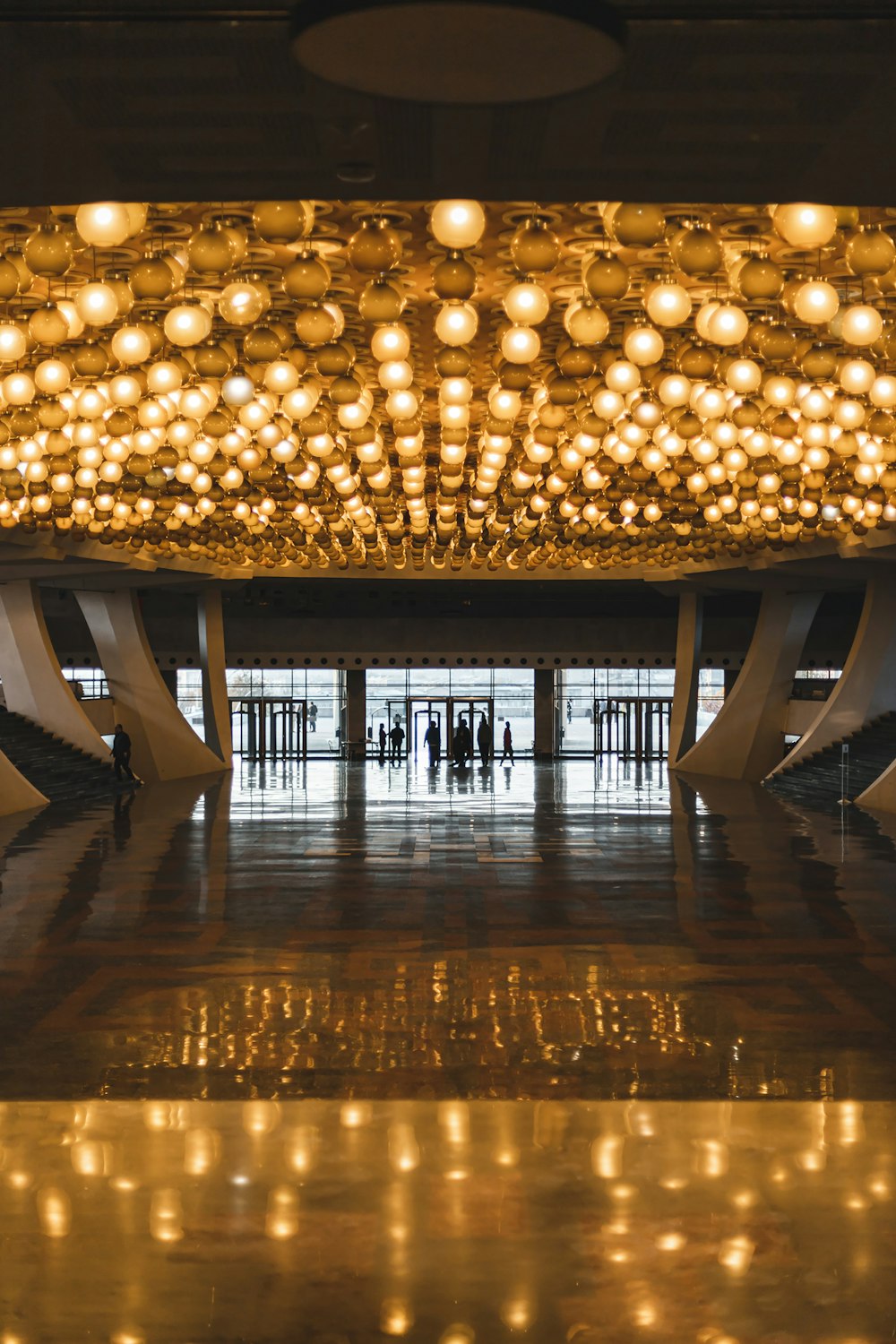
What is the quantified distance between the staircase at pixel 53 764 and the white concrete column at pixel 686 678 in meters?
16.3

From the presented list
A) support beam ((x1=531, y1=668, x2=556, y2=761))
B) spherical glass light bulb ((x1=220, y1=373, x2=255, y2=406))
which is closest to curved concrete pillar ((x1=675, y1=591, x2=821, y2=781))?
support beam ((x1=531, y1=668, x2=556, y2=761))

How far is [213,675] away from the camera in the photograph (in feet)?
126

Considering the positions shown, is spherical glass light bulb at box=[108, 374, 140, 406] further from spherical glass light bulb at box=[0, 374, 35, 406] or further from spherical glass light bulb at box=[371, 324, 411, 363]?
spherical glass light bulb at box=[371, 324, 411, 363]

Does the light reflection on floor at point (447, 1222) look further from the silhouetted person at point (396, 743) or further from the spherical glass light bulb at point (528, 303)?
the silhouetted person at point (396, 743)

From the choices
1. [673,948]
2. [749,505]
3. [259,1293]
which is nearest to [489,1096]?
[259,1293]

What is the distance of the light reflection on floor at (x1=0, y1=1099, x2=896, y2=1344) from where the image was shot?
443 centimetres

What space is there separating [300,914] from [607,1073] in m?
5.86

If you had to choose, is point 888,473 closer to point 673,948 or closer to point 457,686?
point 673,948

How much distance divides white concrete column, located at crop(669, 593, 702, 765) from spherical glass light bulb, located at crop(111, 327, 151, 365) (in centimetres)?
3353

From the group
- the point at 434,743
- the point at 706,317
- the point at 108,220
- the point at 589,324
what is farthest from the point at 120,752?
the point at 108,220

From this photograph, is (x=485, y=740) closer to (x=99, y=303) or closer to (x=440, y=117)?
(x=99, y=303)

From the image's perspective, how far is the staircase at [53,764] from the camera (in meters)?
28.3

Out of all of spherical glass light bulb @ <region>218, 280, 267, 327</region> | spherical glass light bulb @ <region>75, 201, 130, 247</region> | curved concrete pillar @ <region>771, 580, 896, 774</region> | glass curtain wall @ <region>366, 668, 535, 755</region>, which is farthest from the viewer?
glass curtain wall @ <region>366, 668, 535, 755</region>

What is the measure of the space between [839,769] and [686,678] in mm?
10372
